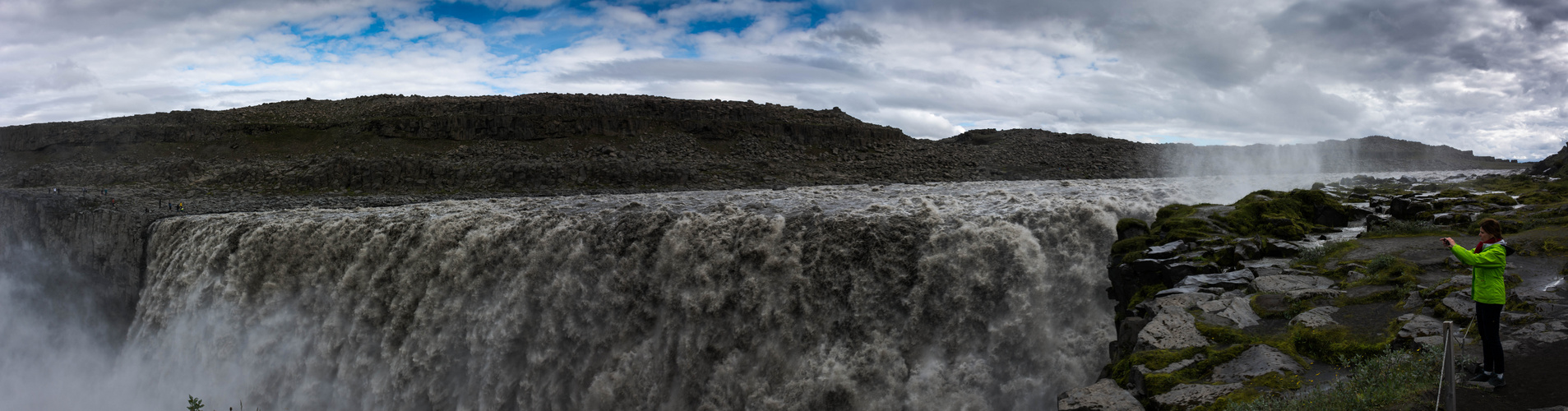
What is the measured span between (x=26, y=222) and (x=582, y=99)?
4166 centimetres

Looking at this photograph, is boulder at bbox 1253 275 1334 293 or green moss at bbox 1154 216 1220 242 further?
green moss at bbox 1154 216 1220 242

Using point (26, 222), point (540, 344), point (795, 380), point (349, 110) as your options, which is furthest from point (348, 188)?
point (795, 380)

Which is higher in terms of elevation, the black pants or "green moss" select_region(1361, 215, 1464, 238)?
"green moss" select_region(1361, 215, 1464, 238)

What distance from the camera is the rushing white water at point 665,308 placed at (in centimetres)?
1350

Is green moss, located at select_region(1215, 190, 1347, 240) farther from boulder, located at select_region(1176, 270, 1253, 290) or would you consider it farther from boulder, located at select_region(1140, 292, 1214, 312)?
boulder, located at select_region(1140, 292, 1214, 312)

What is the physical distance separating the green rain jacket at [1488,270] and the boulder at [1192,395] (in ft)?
8.06

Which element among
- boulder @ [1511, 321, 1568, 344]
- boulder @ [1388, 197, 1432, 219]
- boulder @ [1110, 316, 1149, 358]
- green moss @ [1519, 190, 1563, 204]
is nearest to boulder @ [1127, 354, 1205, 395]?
boulder @ [1110, 316, 1149, 358]

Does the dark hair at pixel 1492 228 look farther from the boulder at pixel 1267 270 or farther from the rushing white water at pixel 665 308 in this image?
the rushing white water at pixel 665 308

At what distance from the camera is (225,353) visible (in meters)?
20.6

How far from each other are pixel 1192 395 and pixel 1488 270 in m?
3.08

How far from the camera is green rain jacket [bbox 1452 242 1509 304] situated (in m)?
7.34

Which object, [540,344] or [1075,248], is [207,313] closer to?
[540,344]

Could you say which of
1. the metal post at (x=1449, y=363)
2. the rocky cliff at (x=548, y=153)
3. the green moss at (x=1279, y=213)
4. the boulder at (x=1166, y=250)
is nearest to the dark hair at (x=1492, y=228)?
the metal post at (x=1449, y=363)

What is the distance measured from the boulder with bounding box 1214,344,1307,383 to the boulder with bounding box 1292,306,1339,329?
0.99m
